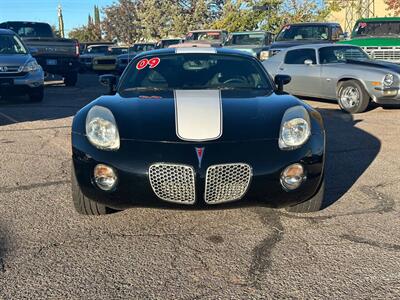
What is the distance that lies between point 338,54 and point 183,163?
7907 millimetres

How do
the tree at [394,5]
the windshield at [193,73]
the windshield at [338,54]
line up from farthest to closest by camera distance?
the tree at [394,5] < the windshield at [338,54] < the windshield at [193,73]

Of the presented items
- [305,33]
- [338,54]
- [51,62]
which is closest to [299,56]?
[338,54]

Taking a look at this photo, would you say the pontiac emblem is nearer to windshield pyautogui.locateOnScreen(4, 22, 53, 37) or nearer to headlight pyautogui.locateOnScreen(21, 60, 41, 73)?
headlight pyautogui.locateOnScreen(21, 60, 41, 73)

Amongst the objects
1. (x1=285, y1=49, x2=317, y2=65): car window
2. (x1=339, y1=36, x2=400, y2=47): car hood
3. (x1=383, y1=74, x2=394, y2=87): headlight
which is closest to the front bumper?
(x1=383, y1=74, x2=394, y2=87): headlight

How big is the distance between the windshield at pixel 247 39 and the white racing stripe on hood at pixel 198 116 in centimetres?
1313

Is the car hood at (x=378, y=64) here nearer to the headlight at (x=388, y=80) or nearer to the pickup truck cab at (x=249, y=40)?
the headlight at (x=388, y=80)

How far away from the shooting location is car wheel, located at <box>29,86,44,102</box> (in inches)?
428

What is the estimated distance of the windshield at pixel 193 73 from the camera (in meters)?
4.59

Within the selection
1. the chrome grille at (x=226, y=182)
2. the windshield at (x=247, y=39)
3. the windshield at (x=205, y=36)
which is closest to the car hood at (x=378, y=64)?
the chrome grille at (x=226, y=182)

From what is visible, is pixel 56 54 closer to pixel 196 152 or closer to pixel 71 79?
pixel 71 79

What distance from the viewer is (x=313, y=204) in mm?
3768

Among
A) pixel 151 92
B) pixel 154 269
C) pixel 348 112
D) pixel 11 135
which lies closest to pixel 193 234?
pixel 154 269

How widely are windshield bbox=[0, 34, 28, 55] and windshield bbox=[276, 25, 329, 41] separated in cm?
753

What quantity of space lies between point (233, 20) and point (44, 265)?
2947 cm
